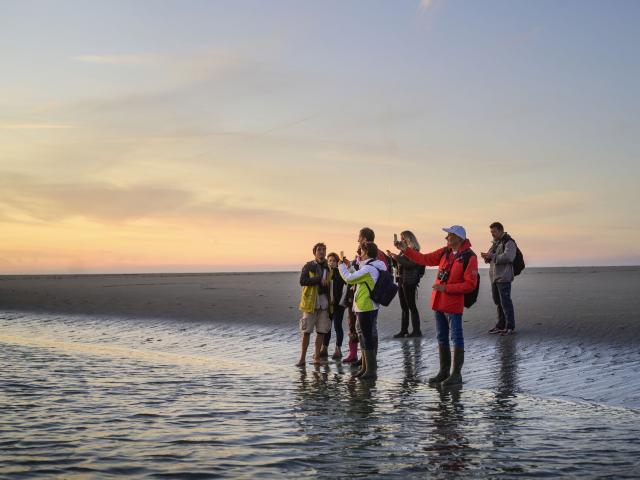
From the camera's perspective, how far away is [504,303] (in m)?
15.0

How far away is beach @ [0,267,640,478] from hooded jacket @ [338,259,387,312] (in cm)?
107

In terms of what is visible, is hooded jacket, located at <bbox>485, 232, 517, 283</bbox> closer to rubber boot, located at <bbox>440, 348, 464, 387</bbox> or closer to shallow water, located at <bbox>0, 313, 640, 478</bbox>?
shallow water, located at <bbox>0, 313, 640, 478</bbox>

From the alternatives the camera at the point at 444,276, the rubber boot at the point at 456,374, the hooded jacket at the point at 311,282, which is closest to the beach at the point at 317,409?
the rubber boot at the point at 456,374

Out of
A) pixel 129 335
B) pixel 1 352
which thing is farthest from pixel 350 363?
pixel 129 335

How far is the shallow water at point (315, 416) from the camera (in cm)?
568

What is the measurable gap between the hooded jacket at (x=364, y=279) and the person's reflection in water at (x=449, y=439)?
1968 millimetres

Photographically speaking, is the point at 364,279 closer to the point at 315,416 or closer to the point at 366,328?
the point at 366,328

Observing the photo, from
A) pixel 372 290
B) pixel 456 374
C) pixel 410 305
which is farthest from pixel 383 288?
Result: pixel 410 305

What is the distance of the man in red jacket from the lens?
31.5 ft

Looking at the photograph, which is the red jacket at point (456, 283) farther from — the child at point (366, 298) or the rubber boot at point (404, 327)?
the rubber boot at point (404, 327)

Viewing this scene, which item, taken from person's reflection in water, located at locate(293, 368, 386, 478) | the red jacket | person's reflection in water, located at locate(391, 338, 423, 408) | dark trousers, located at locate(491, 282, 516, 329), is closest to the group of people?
the red jacket

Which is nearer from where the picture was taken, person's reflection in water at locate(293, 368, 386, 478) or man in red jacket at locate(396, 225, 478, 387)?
person's reflection in water at locate(293, 368, 386, 478)

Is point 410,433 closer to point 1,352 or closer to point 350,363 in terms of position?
point 350,363

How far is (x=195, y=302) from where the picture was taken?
92.5 feet
